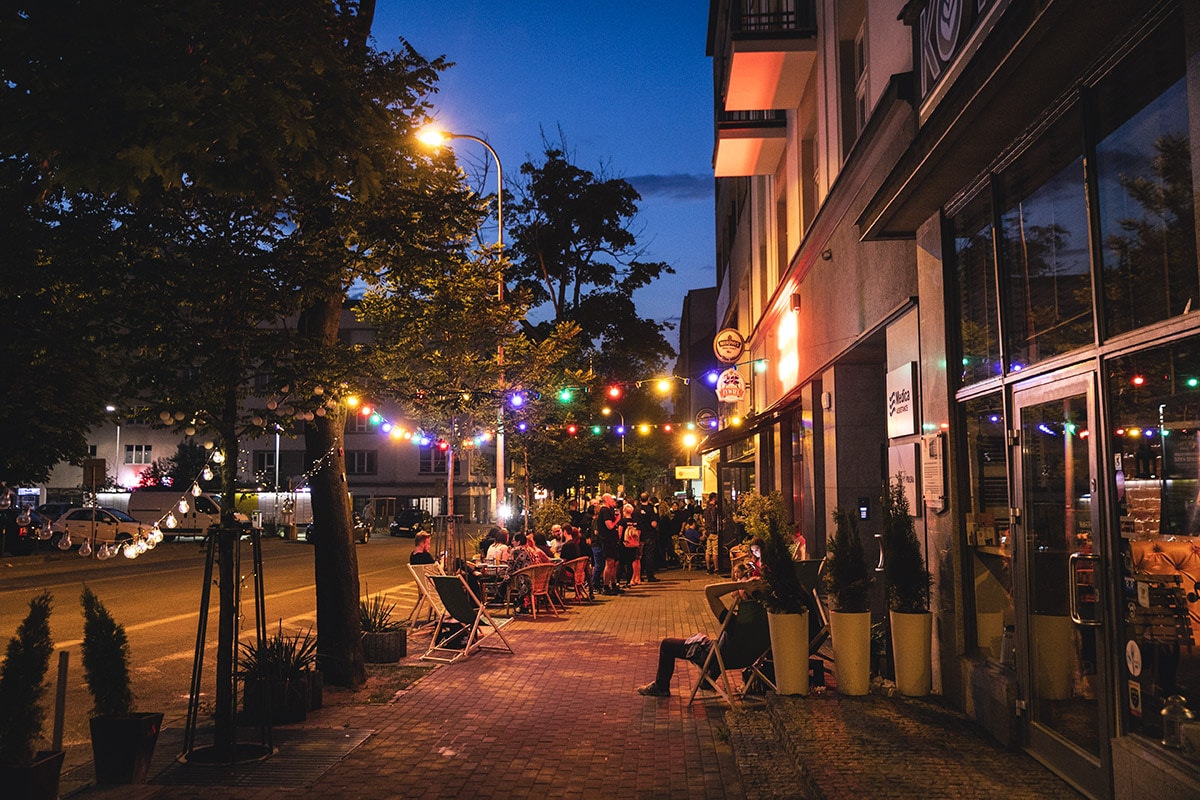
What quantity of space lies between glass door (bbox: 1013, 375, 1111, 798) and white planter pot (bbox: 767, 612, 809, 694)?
2180 millimetres

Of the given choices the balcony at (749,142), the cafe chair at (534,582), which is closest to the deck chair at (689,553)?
the balcony at (749,142)

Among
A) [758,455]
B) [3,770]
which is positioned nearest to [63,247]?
[3,770]

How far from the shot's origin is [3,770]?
5488 mm

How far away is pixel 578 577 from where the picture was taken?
58.7 ft

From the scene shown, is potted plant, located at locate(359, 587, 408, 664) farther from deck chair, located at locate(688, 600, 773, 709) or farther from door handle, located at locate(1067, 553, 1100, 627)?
door handle, located at locate(1067, 553, 1100, 627)

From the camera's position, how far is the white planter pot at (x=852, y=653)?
8.33m

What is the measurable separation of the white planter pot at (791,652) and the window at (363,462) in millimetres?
63520

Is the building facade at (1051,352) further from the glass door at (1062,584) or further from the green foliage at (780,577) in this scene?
the green foliage at (780,577)

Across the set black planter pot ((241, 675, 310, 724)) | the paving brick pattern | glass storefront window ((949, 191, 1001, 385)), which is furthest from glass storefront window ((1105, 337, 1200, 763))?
black planter pot ((241, 675, 310, 724))

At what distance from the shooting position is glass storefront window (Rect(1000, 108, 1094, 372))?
5.75 m

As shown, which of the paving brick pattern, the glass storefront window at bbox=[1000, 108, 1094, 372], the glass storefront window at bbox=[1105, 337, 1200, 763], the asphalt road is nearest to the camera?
the glass storefront window at bbox=[1105, 337, 1200, 763]

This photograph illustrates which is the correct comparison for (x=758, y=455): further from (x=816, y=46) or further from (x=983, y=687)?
(x=983, y=687)

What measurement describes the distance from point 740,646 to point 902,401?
289 centimetres

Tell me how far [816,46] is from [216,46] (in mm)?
10656
